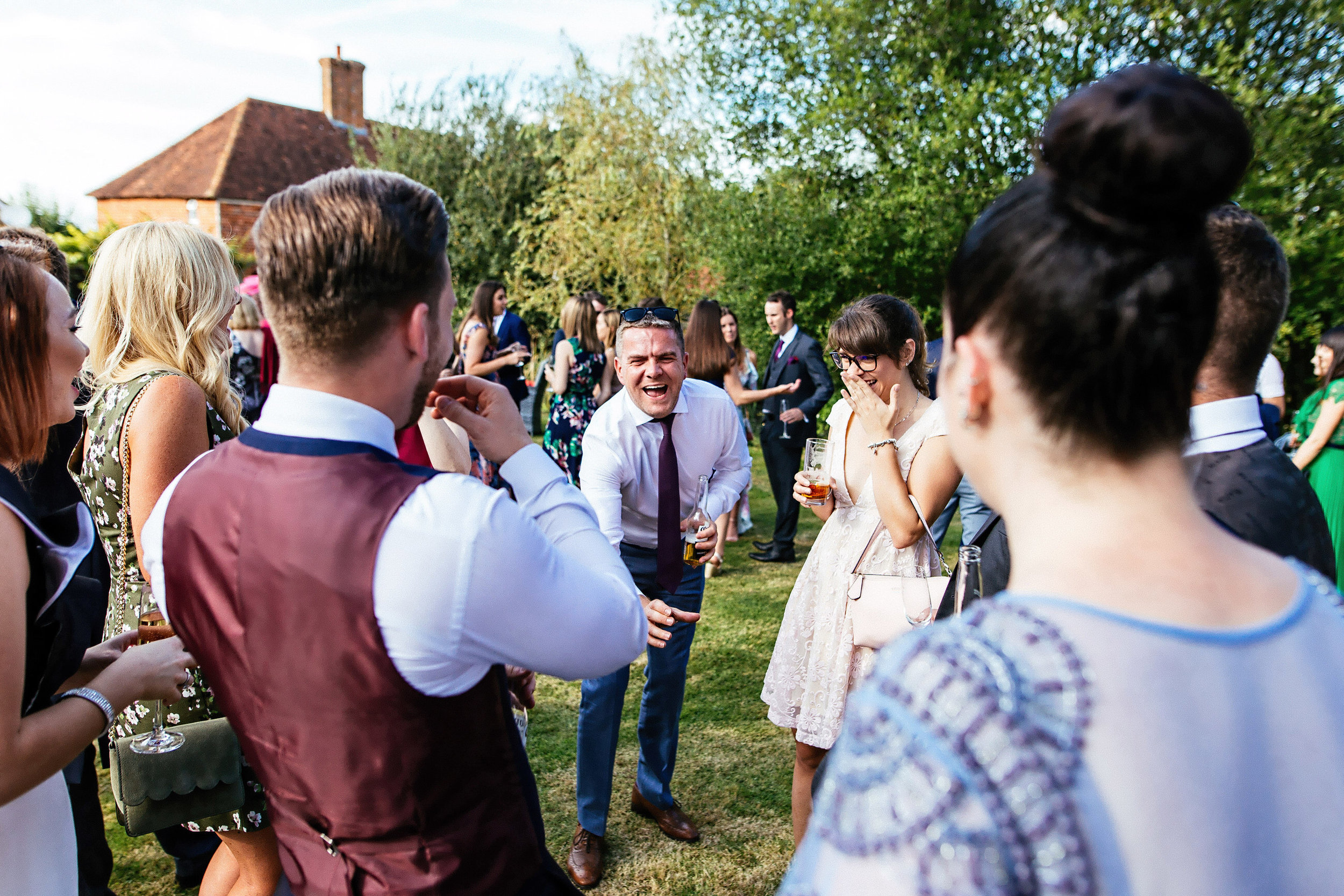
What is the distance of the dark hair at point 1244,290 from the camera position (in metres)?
1.78

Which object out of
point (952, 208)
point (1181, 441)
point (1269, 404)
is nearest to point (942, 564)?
point (1181, 441)

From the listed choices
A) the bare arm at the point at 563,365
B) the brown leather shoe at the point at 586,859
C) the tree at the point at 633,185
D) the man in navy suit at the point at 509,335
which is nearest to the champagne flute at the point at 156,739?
the brown leather shoe at the point at 586,859

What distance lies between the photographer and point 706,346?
728 cm

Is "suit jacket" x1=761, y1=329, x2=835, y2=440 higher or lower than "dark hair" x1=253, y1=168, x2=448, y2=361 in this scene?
lower

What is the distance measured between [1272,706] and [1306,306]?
46.8 feet

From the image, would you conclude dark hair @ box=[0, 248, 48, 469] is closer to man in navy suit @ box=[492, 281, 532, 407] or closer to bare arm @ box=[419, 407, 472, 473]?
bare arm @ box=[419, 407, 472, 473]

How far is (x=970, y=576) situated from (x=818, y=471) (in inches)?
52.3

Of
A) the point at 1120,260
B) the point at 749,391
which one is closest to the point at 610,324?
the point at 749,391

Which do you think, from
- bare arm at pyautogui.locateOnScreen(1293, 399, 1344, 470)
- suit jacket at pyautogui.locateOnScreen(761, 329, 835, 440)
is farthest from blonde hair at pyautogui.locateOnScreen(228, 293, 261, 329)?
bare arm at pyautogui.locateOnScreen(1293, 399, 1344, 470)

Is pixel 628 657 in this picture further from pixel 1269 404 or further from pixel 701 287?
pixel 701 287

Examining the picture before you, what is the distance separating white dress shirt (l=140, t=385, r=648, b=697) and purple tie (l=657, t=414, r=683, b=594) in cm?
207

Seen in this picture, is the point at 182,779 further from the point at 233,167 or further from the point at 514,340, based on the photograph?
the point at 233,167

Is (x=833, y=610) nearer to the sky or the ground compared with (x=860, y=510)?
nearer to the ground

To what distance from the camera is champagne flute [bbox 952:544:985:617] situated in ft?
6.50
